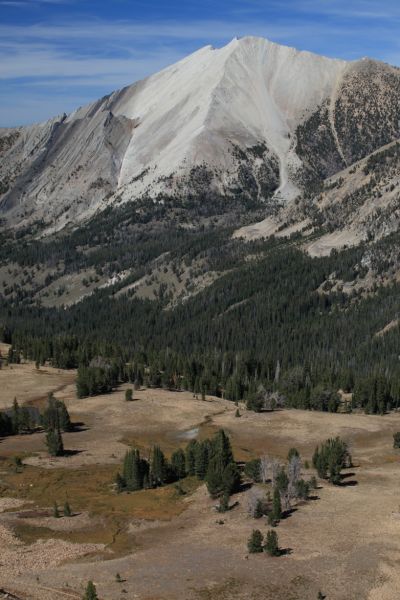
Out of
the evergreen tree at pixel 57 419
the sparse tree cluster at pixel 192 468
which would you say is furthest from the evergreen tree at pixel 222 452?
the evergreen tree at pixel 57 419

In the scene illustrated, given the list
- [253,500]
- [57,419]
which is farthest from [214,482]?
[57,419]

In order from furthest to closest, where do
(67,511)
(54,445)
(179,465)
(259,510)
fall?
1. (54,445)
2. (179,465)
3. (67,511)
4. (259,510)

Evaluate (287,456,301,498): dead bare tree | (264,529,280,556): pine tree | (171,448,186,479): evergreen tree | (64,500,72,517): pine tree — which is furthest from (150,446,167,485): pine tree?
(264,529,280,556): pine tree

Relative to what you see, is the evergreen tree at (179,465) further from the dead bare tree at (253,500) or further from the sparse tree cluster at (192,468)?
the dead bare tree at (253,500)

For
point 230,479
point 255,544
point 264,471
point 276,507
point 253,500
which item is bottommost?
point 255,544

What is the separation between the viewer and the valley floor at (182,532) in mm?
72875

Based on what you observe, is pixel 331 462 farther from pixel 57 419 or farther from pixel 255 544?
pixel 57 419

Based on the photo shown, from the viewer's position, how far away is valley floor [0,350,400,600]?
7288cm

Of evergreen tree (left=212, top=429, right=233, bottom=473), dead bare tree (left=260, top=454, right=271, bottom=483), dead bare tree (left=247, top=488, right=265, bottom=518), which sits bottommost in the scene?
dead bare tree (left=247, top=488, right=265, bottom=518)

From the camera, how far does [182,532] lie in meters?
89.7

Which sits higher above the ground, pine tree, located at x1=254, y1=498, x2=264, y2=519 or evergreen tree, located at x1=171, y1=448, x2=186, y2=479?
evergreen tree, located at x1=171, y1=448, x2=186, y2=479

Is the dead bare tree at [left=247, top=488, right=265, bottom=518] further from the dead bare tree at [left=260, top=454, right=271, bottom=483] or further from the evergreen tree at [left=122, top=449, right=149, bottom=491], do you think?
the evergreen tree at [left=122, top=449, right=149, bottom=491]

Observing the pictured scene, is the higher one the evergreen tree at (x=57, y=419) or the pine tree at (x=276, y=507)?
the evergreen tree at (x=57, y=419)

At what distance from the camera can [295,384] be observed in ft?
655
